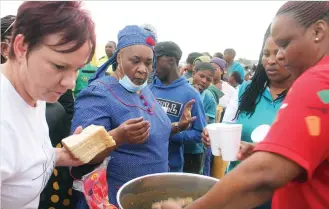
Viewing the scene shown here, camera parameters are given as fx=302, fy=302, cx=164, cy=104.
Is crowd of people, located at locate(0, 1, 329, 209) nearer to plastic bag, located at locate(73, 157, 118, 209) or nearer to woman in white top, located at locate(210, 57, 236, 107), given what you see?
plastic bag, located at locate(73, 157, 118, 209)

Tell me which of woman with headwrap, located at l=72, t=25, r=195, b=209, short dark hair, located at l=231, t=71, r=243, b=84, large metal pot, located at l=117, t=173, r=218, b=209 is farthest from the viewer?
short dark hair, located at l=231, t=71, r=243, b=84

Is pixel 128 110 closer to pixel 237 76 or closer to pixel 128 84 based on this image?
pixel 128 84

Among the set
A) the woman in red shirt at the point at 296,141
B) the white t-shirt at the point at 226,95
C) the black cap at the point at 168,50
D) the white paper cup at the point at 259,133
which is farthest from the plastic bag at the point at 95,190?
the white t-shirt at the point at 226,95

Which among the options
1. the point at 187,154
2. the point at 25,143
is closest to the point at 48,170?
the point at 25,143

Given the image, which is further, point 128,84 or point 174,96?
point 174,96

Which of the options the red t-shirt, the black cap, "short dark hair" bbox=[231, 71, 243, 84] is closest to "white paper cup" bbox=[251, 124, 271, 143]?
the red t-shirt

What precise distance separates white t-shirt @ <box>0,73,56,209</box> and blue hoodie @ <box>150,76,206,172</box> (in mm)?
1668

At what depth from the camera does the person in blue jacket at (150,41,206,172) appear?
9.31ft

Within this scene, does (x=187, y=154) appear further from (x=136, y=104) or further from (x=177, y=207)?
(x=177, y=207)

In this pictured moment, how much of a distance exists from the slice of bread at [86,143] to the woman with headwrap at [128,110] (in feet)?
0.85

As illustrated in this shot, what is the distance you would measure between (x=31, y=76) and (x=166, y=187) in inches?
33.0

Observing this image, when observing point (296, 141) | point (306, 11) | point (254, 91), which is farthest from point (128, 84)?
point (296, 141)

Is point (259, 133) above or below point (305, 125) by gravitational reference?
below

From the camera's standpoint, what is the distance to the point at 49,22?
1.08 metres
